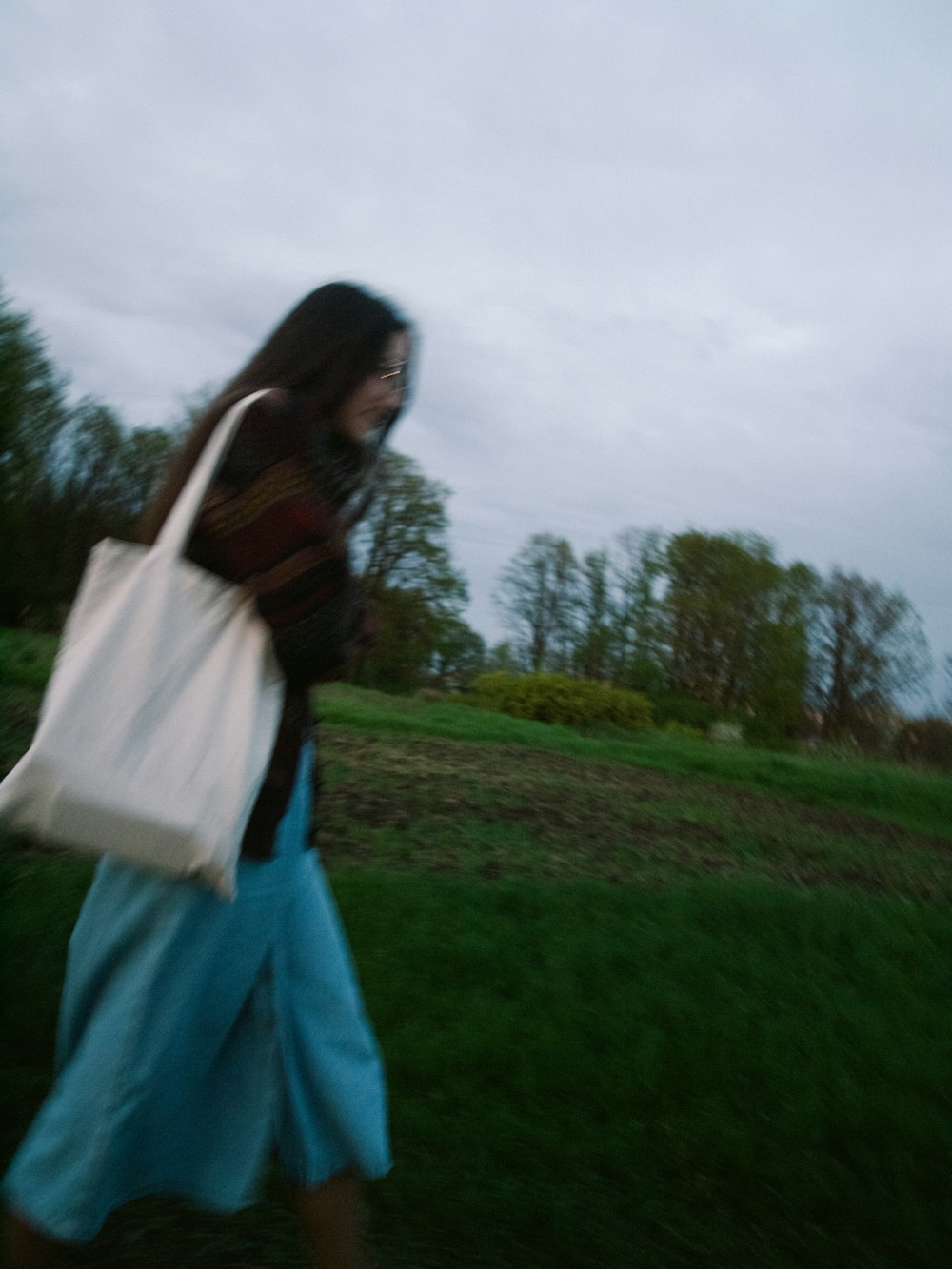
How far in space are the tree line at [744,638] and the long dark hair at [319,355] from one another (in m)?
26.4

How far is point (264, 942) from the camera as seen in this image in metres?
1.78

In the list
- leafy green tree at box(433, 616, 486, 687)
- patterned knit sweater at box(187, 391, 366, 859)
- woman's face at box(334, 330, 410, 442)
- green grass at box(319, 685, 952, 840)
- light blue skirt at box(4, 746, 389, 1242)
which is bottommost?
light blue skirt at box(4, 746, 389, 1242)

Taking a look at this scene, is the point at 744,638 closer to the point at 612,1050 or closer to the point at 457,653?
the point at 457,653

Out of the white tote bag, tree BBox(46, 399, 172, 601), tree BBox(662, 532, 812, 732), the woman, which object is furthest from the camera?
tree BBox(662, 532, 812, 732)

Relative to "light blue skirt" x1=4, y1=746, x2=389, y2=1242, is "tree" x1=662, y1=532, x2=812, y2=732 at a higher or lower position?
higher

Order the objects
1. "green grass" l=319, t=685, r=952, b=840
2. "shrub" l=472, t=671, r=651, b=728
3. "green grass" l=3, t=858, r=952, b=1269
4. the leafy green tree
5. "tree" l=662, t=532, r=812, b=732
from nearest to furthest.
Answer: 1. "green grass" l=3, t=858, r=952, b=1269
2. "green grass" l=319, t=685, r=952, b=840
3. "shrub" l=472, t=671, r=651, b=728
4. "tree" l=662, t=532, r=812, b=732
5. the leafy green tree

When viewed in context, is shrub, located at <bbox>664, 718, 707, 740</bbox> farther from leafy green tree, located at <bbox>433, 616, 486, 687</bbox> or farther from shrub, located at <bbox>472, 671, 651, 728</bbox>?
leafy green tree, located at <bbox>433, 616, 486, 687</bbox>

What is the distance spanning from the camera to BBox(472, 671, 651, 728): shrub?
23562 millimetres

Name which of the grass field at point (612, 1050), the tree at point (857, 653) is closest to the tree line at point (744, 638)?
the tree at point (857, 653)

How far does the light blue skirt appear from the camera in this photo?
1.67 metres

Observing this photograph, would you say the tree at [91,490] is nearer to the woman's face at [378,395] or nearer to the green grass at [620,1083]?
the green grass at [620,1083]

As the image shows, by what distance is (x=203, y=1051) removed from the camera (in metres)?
1.79

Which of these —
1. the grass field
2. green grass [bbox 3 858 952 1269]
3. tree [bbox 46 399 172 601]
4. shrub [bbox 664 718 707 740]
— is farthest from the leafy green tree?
green grass [bbox 3 858 952 1269]

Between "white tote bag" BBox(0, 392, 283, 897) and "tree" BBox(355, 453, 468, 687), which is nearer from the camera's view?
"white tote bag" BBox(0, 392, 283, 897)
